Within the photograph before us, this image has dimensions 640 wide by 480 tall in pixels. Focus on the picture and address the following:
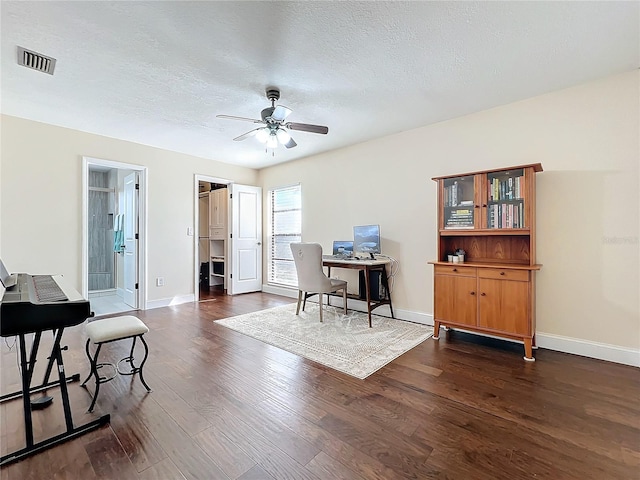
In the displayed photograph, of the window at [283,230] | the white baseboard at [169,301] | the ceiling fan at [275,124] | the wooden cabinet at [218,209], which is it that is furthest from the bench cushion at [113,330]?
the wooden cabinet at [218,209]

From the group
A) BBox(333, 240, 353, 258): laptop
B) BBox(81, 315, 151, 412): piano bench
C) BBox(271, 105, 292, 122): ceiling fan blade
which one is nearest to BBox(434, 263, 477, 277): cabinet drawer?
BBox(333, 240, 353, 258): laptop

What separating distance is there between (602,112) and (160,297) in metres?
5.95

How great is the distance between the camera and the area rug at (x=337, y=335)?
8.70ft

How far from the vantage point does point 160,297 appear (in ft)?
15.6

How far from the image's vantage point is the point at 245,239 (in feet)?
19.2

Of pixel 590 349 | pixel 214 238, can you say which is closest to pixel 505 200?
pixel 590 349

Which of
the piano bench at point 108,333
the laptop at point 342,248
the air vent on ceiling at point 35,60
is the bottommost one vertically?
the piano bench at point 108,333

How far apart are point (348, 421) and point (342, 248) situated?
281 centimetres

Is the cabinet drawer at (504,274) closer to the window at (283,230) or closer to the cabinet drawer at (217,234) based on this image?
the window at (283,230)

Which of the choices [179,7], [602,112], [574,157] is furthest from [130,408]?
[602,112]

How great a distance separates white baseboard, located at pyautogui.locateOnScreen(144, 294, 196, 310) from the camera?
4.61 metres

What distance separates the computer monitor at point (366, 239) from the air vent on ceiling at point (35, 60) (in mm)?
3532

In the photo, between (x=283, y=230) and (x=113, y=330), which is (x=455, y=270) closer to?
(x=113, y=330)

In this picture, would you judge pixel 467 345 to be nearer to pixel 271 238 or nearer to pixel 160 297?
pixel 271 238
